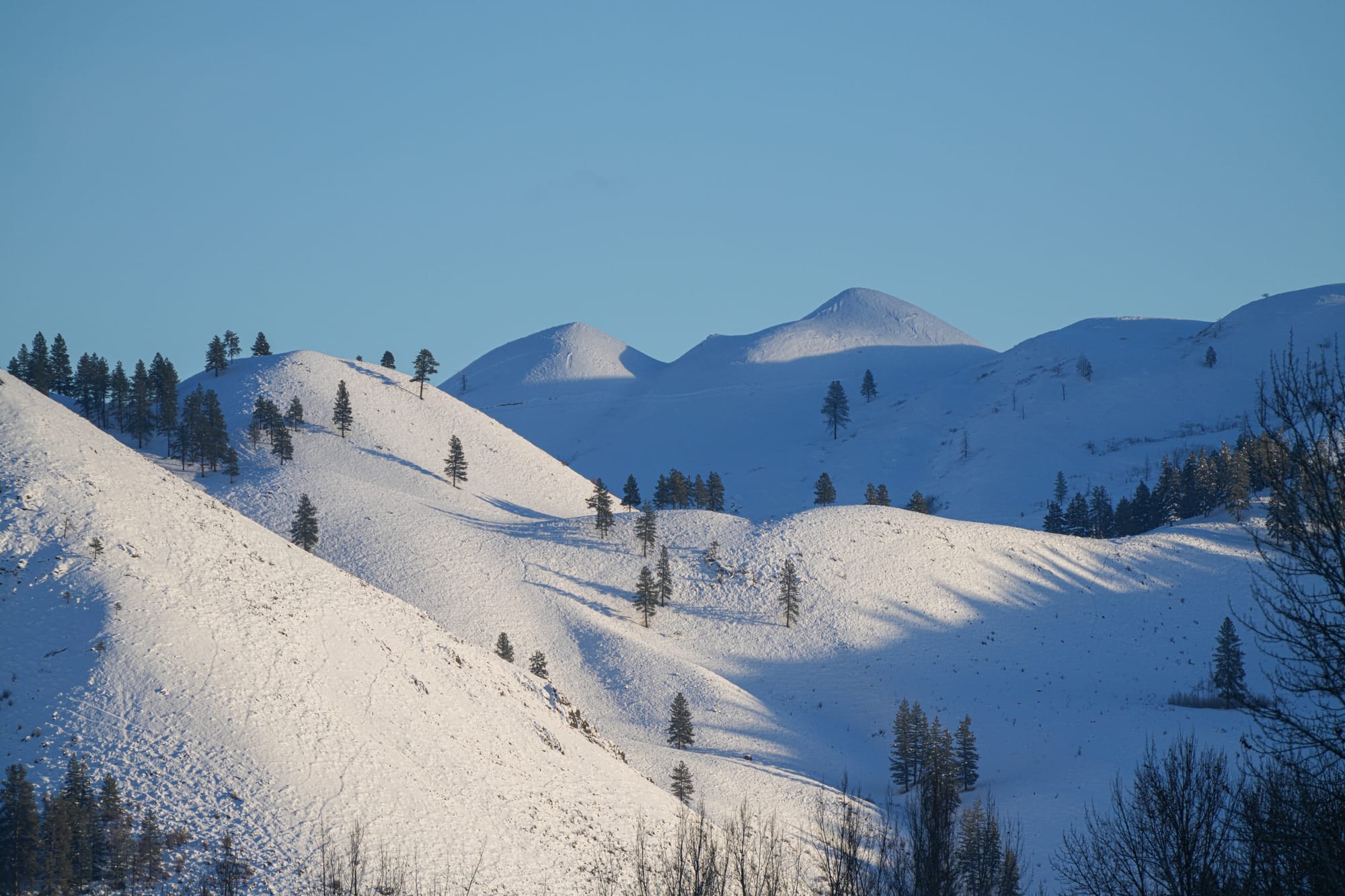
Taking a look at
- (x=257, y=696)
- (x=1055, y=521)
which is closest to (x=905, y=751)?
(x=257, y=696)

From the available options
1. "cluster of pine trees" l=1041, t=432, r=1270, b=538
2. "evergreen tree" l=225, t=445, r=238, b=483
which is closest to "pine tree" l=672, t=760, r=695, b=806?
"evergreen tree" l=225, t=445, r=238, b=483

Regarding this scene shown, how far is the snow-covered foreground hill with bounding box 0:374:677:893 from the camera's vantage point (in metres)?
31.0

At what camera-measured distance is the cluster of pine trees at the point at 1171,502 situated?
10738cm

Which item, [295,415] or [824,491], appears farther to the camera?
[824,491]

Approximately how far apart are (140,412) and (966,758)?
9261cm

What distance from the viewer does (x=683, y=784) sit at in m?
47.7

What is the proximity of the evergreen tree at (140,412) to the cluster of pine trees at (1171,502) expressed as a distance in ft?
342

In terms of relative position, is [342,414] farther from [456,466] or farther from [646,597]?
[646,597]

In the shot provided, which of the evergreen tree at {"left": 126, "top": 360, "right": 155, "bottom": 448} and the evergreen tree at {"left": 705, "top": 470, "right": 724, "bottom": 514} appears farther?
the evergreen tree at {"left": 705, "top": 470, "right": 724, "bottom": 514}

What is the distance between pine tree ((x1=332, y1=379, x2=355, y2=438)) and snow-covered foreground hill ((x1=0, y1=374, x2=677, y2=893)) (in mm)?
70023

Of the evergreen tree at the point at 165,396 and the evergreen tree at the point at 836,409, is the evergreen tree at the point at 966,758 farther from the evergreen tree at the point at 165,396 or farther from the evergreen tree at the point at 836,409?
the evergreen tree at the point at 836,409

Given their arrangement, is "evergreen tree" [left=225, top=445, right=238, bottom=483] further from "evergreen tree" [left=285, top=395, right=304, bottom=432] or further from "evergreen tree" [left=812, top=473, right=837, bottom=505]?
"evergreen tree" [left=812, top=473, right=837, bottom=505]

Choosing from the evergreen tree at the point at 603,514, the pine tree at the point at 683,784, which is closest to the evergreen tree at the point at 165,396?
the evergreen tree at the point at 603,514

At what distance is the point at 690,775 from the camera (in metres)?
52.9
